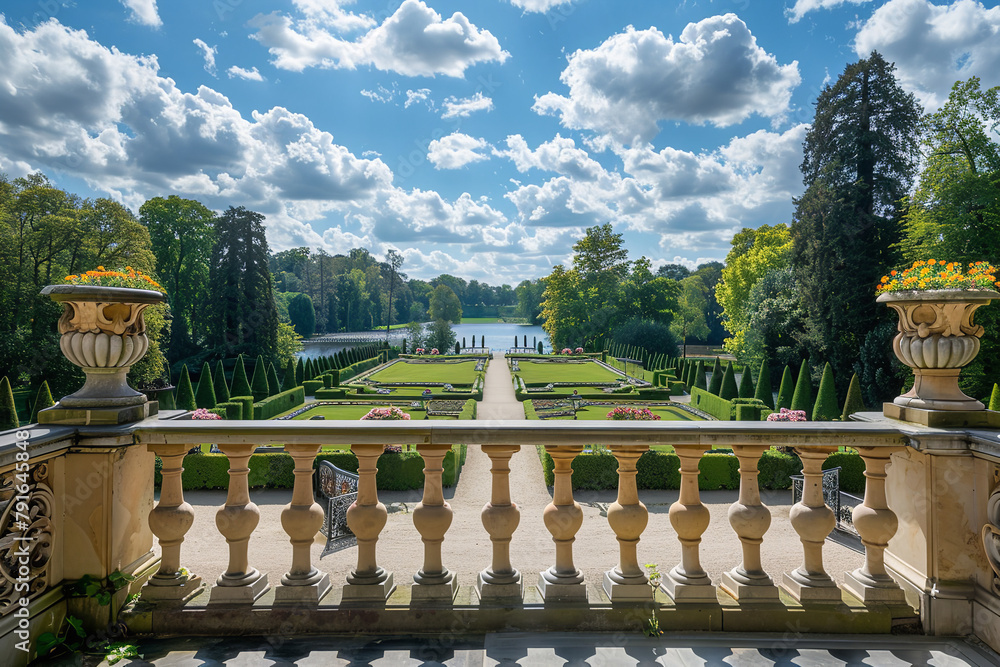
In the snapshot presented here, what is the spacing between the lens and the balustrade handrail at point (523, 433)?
9.12ft

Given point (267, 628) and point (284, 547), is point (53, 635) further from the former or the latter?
point (284, 547)

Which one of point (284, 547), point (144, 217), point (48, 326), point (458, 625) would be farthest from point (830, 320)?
point (144, 217)

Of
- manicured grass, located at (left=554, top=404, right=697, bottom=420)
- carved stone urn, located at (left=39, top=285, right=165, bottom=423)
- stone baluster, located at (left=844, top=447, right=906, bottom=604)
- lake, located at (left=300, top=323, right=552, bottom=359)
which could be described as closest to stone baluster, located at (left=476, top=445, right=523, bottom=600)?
stone baluster, located at (left=844, top=447, right=906, bottom=604)

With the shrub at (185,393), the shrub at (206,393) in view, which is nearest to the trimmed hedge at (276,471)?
the shrub at (185,393)

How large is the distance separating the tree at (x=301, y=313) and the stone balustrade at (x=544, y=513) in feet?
246

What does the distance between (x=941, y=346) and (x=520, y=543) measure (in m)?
6.83

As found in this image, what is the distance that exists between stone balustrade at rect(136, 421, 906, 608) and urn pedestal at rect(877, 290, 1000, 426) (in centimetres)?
28

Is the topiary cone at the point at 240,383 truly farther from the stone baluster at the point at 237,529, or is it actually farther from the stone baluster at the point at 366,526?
the stone baluster at the point at 366,526

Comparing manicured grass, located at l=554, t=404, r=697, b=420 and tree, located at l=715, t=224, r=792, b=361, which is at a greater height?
tree, located at l=715, t=224, r=792, b=361

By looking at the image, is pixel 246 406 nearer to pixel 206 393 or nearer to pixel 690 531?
pixel 206 393

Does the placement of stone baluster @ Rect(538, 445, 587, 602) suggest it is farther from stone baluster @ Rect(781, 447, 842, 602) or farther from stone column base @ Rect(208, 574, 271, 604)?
stone column base @ Rect(208, 574, 271, 604)

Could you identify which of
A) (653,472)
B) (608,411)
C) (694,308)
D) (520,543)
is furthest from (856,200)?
(694,308)

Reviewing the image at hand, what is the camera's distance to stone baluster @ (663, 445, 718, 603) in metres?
2.86

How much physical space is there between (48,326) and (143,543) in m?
28.2
